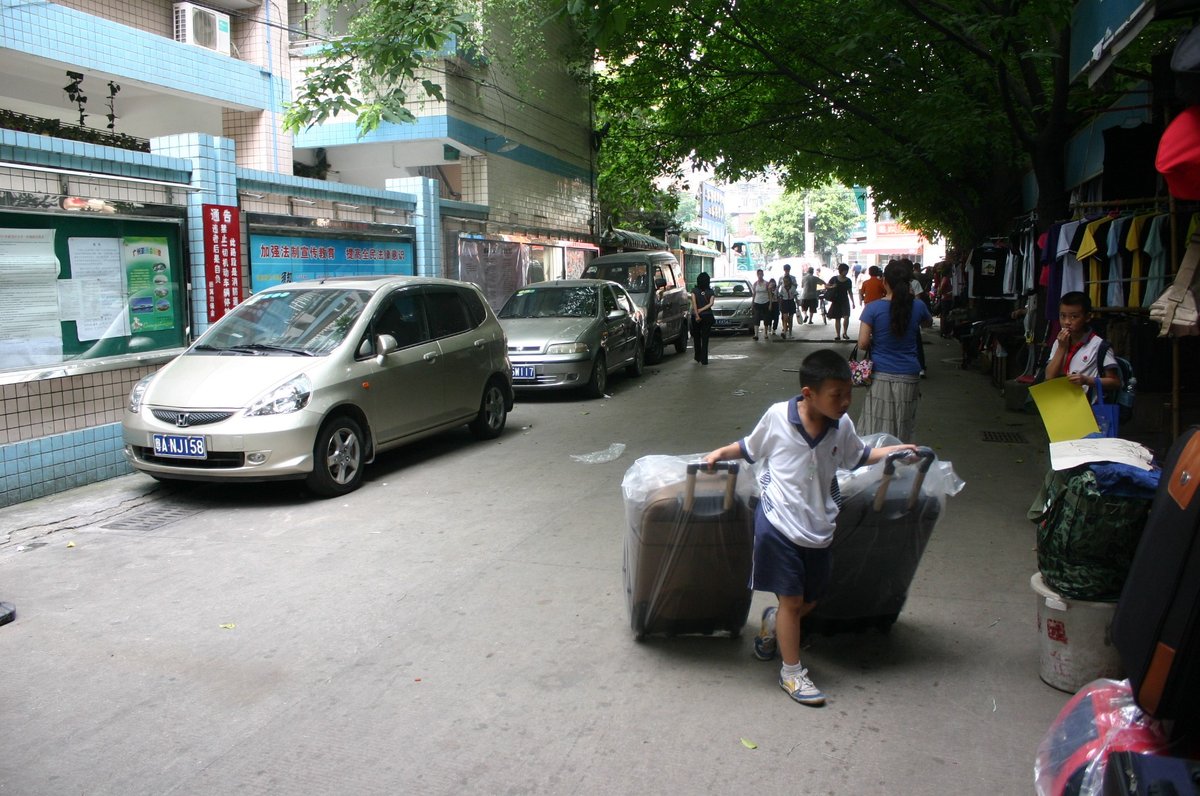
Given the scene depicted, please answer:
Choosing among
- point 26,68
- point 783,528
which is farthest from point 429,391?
point 26,68

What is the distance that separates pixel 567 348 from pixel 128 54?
278 inches

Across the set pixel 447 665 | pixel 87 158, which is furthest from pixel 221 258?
pixel 447 665

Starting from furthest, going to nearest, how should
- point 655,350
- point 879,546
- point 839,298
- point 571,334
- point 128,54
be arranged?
point 839,298
point 655,350
point 571,334
point 128,54
point 879,546

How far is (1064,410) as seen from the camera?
4871 mm

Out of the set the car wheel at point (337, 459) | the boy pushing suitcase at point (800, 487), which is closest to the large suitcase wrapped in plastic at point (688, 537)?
the boy pushing suitcase at point (800, 487)

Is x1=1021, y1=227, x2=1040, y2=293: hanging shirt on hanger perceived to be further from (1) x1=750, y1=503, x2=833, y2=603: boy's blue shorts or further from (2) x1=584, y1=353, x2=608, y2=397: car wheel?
(1) x1=750, y1=503, x2=833, y2=603: boy's blue shorts

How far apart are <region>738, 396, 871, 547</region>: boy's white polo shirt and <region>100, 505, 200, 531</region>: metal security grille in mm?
4847

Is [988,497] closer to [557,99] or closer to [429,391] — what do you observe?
[429,391]

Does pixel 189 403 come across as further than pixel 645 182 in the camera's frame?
No

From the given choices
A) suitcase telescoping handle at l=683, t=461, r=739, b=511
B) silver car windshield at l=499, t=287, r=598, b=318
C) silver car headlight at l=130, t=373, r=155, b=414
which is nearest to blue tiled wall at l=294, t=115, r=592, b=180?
silver car windshield at l=499, t=287, r=598, b=318

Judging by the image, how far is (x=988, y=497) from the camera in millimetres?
7133

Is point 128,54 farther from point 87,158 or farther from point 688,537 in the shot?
point 688,537

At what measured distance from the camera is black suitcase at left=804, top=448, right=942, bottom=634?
12.8 feet

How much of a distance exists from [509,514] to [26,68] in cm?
976
